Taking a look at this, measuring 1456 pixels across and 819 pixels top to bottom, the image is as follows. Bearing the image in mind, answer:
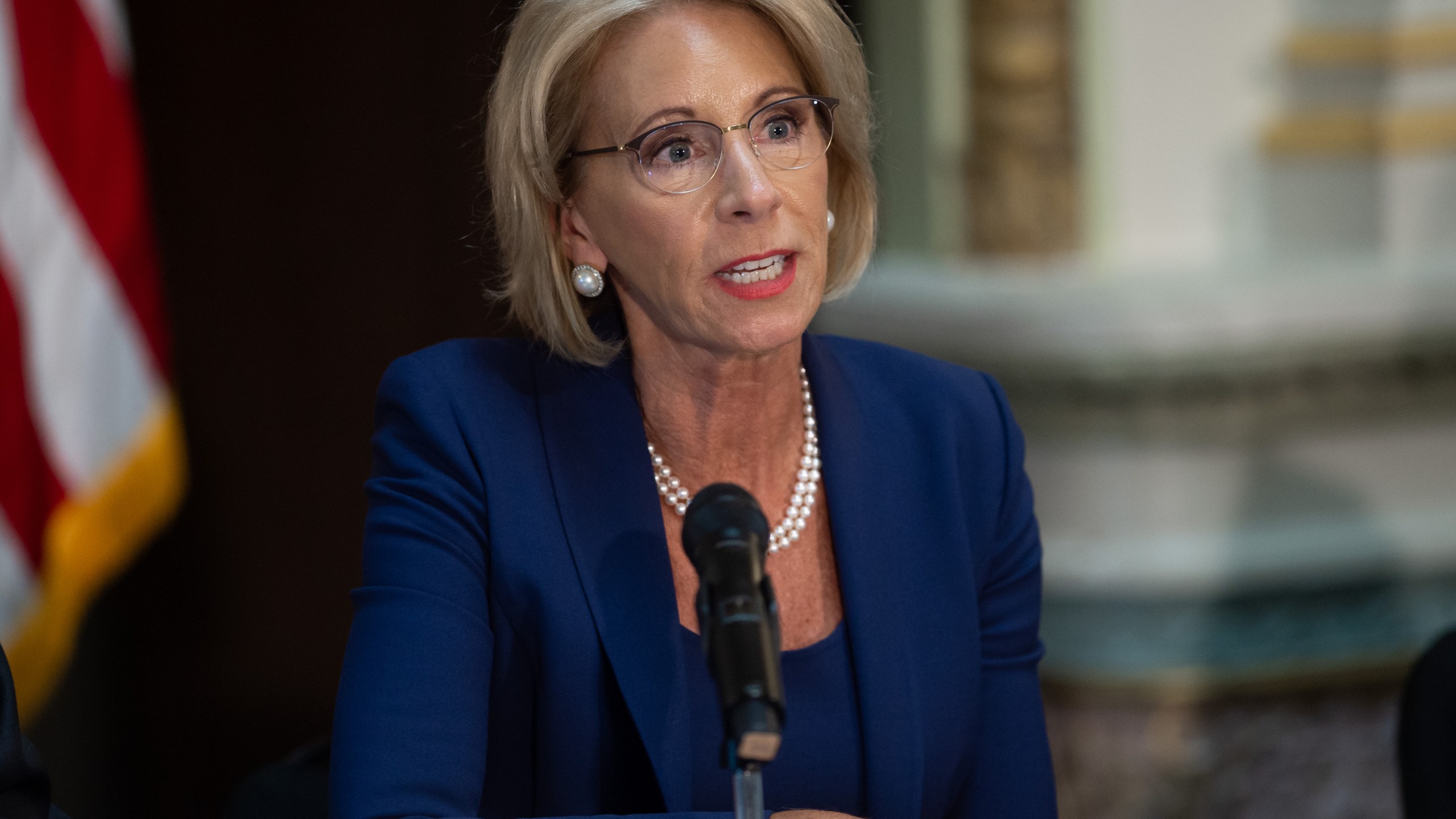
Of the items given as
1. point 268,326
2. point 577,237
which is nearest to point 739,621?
point 577,237

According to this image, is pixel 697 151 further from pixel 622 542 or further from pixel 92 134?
pixel 92 134

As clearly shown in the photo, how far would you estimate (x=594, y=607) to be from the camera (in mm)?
1407

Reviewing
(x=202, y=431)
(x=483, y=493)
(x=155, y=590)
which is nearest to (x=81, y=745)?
(x=155, y=590)

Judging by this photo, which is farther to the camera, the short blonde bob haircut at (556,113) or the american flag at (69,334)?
the american flag at (69,334)

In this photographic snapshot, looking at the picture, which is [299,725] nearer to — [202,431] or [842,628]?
[202,431]

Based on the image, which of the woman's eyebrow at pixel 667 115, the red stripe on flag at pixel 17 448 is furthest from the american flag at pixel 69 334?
the woman's eyebrow at pixel 667 115

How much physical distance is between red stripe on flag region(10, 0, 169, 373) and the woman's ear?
3.31 feet

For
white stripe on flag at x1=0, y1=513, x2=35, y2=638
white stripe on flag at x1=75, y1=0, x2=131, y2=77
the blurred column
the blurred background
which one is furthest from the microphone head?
the blurred column

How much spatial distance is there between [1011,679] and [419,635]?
65cm

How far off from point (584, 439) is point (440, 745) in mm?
355

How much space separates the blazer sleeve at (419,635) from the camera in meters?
1.27

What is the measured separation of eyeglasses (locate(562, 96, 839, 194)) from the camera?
1.42 meters

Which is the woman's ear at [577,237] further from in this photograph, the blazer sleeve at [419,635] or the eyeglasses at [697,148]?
the blazer sleeve at [419,635]

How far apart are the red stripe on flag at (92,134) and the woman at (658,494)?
0.96 metres
